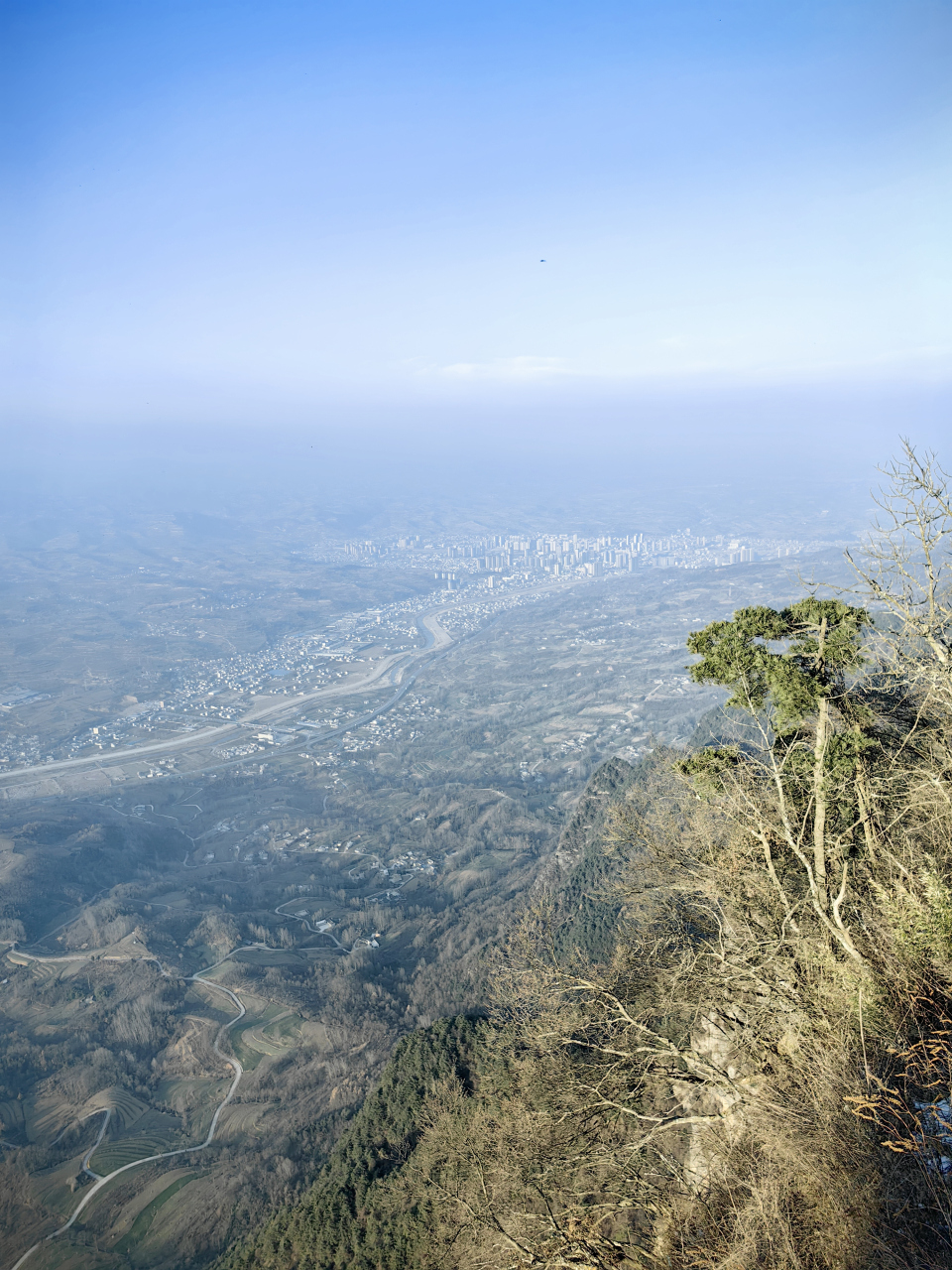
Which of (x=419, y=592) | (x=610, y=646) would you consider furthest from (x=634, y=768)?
(x=419, y=592)

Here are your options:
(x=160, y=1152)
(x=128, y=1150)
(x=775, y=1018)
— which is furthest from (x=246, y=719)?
(x=775, y=1018)

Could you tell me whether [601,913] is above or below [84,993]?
above

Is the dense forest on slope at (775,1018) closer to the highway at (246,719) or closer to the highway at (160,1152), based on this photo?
the highway at (160,1152)

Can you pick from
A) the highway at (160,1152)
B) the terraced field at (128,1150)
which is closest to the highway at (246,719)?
the highway at (160,1152)

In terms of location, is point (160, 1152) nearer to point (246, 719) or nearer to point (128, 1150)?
point (128, 1150)

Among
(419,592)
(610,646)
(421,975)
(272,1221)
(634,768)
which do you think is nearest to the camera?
(272,1221)

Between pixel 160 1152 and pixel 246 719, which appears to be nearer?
pixel 160 1152

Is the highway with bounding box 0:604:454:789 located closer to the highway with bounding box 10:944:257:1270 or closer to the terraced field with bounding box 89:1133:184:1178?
the highway with bounding box 10:944:257:1270

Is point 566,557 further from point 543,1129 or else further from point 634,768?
point 543,1129

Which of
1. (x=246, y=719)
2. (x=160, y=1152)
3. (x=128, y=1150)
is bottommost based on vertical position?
(x=246, y=719)
